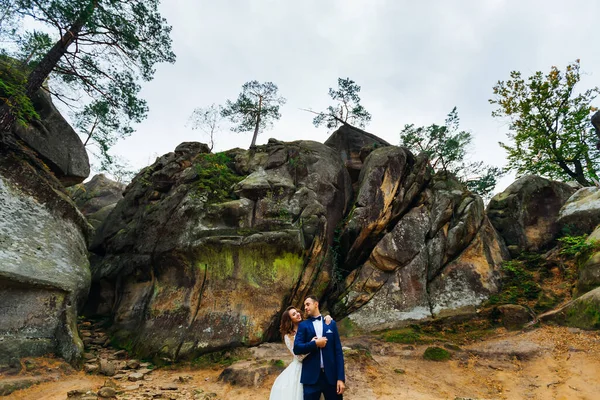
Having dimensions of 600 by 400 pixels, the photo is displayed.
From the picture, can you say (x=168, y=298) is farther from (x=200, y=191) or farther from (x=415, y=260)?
(x=415, y=260)

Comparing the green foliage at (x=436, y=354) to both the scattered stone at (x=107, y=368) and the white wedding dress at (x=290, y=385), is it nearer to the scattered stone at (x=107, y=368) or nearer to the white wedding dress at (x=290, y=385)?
the white wedding dress at (x=290, y=385)

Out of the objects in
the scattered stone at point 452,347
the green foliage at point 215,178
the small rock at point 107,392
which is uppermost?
the green foliage at point 215,178

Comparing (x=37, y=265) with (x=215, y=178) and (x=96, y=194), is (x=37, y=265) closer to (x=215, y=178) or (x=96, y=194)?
(x=215, y=178)

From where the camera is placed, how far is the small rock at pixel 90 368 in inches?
351

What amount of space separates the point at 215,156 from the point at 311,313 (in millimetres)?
12374

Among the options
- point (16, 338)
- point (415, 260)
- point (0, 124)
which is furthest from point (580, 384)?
point (0, 124)

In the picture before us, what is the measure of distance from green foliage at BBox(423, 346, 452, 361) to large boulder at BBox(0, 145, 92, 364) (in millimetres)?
10812

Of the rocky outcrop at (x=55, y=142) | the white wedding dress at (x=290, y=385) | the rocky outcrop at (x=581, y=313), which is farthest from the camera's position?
the rocky outcrop at (x=55, y=142)

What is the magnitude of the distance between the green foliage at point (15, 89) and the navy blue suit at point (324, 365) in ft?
37.1

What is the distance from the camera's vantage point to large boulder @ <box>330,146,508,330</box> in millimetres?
12266

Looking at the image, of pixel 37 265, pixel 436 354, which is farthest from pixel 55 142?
pixel 436 354

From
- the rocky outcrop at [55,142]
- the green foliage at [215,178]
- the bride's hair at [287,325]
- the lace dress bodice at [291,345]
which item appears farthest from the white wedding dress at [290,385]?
the rocky outcrop at [55,142]

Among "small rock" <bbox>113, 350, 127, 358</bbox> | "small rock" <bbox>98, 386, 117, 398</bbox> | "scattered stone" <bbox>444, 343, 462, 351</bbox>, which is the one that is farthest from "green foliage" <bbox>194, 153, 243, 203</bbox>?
"scattered stone" <bbox>444, 343, 462, 351</bbox>

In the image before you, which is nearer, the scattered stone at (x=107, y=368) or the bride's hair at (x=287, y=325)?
the bride's hair at (x=287, y=325)
